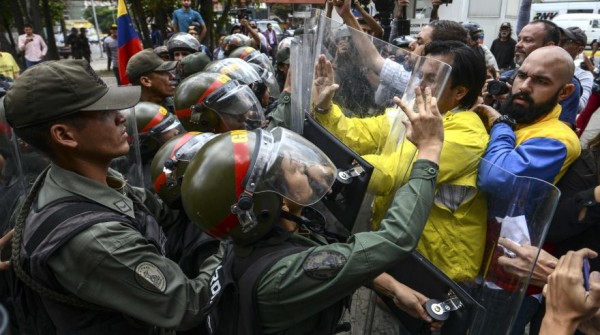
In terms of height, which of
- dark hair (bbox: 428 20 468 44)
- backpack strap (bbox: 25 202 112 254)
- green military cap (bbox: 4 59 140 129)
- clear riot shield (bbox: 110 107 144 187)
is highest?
dark hair (bbox: 428 20 468 44)

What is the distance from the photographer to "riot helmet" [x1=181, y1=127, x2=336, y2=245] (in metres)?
1.42

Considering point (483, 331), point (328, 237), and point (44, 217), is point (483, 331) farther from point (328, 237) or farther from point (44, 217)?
point (44, 217)

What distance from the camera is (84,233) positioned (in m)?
1.31

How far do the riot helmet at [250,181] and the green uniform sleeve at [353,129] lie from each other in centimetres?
40

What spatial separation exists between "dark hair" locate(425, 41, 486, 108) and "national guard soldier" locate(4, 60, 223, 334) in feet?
4.49

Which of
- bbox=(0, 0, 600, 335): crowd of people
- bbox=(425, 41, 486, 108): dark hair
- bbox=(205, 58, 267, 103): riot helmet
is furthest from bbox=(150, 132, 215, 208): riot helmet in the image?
bbox=(205, 58, 267, 103): riot helmet

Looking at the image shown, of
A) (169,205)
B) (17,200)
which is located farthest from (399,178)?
(17,200)

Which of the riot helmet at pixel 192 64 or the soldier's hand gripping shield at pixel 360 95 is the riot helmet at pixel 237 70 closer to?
the riot helmet at pixel 192 64

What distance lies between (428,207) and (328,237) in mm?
503

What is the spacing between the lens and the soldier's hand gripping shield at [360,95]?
1.55 metres

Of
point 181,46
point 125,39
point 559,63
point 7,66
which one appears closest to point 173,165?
point 559,63

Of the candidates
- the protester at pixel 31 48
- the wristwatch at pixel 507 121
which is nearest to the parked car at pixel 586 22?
the protester at pixel 31 48

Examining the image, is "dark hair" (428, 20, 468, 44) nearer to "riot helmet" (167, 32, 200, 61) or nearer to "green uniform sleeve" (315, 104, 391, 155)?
"green uniform sleeve" (315, 104, 391, 155)

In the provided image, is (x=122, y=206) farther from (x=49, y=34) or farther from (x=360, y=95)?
(x=49, y=34)
